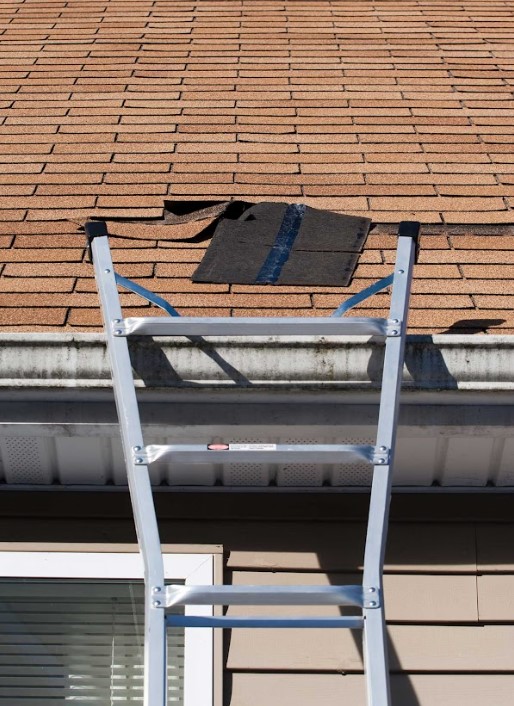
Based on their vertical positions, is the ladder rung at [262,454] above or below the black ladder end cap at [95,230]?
below

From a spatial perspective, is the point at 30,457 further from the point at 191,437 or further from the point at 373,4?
the point at 373,4

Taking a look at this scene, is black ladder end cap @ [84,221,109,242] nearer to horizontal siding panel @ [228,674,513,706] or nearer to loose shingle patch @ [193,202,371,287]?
loose shingle patch @ [193,202,371,287]

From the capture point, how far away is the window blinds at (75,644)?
3.38 m

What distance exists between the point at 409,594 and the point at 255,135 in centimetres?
245

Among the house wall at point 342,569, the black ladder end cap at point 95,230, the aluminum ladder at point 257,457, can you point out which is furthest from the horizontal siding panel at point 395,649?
the black ladder end cap at point 95,230

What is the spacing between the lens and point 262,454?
9.43 ft

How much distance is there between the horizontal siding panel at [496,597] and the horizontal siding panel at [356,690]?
20 centimetres

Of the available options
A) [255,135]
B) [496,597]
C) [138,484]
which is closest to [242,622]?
[138,484]

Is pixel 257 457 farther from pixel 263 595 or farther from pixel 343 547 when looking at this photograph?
pixel 343 547

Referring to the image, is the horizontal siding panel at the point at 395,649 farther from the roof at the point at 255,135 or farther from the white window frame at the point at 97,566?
the roof at the point at 255,135

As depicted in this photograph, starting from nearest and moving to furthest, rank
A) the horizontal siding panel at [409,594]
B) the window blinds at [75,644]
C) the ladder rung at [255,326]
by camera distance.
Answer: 1. the ladder rung at [255,326]
2. the window blinds at [75,644]
3. the horizontal siding panel at [409,594]

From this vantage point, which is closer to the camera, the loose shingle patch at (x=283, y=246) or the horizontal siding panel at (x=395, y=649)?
the horizontal siding panel at (x=395, y=649)

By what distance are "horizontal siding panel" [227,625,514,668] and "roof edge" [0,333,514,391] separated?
0.83m

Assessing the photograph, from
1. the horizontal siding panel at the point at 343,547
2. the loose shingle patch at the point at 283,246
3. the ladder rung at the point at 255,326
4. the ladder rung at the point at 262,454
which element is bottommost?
the ladder rung at the point at 262,454
